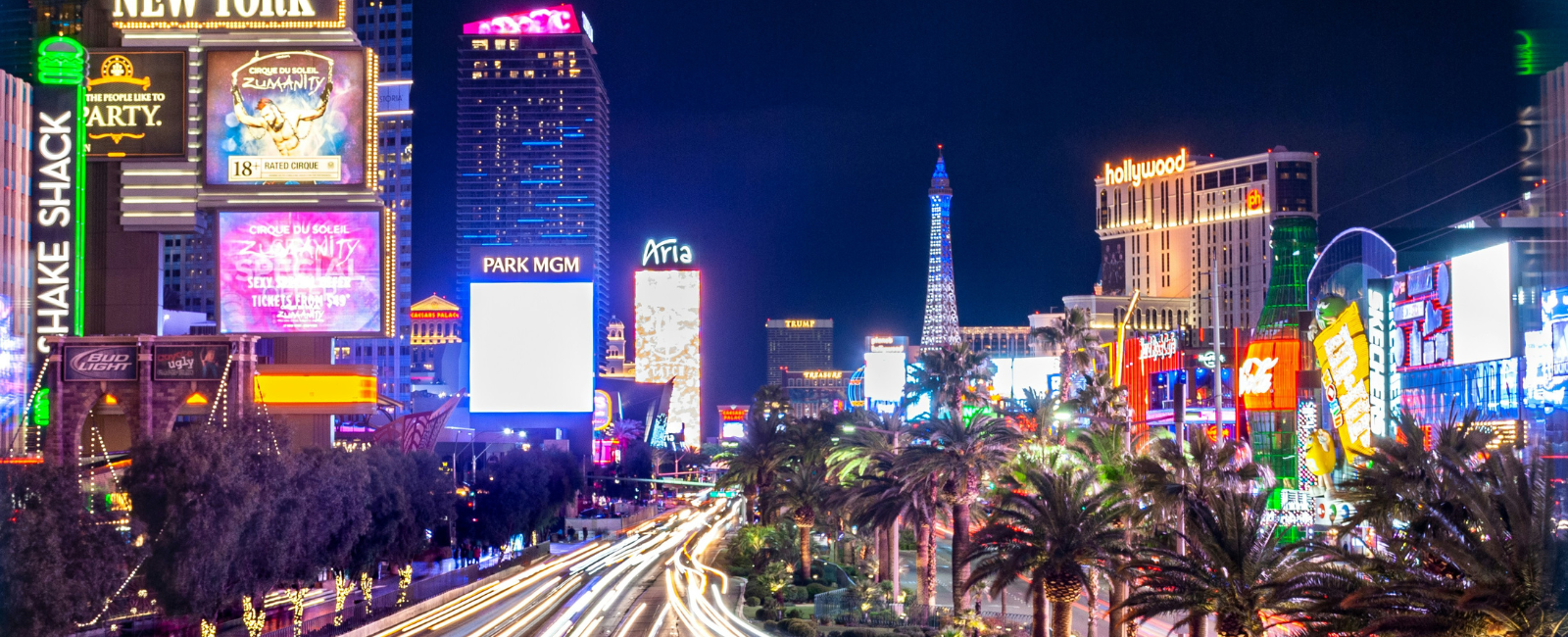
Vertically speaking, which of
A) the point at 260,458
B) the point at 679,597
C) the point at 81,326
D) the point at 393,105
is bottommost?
the point at 679,597

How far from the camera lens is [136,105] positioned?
181 ft

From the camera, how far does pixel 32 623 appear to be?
29.4m

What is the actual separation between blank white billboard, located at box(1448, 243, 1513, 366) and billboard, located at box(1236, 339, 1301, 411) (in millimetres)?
18798

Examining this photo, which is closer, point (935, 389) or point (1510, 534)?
point (1510, 534)

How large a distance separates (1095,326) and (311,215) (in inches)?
5641

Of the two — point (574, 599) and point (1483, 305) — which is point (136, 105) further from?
point (1483, 305)

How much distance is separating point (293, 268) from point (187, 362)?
24.5 ft

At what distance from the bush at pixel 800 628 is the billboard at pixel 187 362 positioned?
22.3 metres

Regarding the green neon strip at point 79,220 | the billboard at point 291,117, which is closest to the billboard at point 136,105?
the billboard at point 291,117

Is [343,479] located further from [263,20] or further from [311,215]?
[263,20]

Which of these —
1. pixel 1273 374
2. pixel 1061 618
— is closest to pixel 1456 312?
pixel 1273 374

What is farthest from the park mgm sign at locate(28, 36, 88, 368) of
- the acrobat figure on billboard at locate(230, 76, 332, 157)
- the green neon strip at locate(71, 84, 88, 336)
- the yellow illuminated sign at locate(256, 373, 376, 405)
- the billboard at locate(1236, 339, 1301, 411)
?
the billboard at locate(1236, 339, 1301, 411)

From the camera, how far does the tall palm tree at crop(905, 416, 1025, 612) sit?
41.7m

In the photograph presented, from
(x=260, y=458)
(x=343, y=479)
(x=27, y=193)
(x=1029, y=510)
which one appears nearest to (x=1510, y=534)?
(x=1029, y=510)
